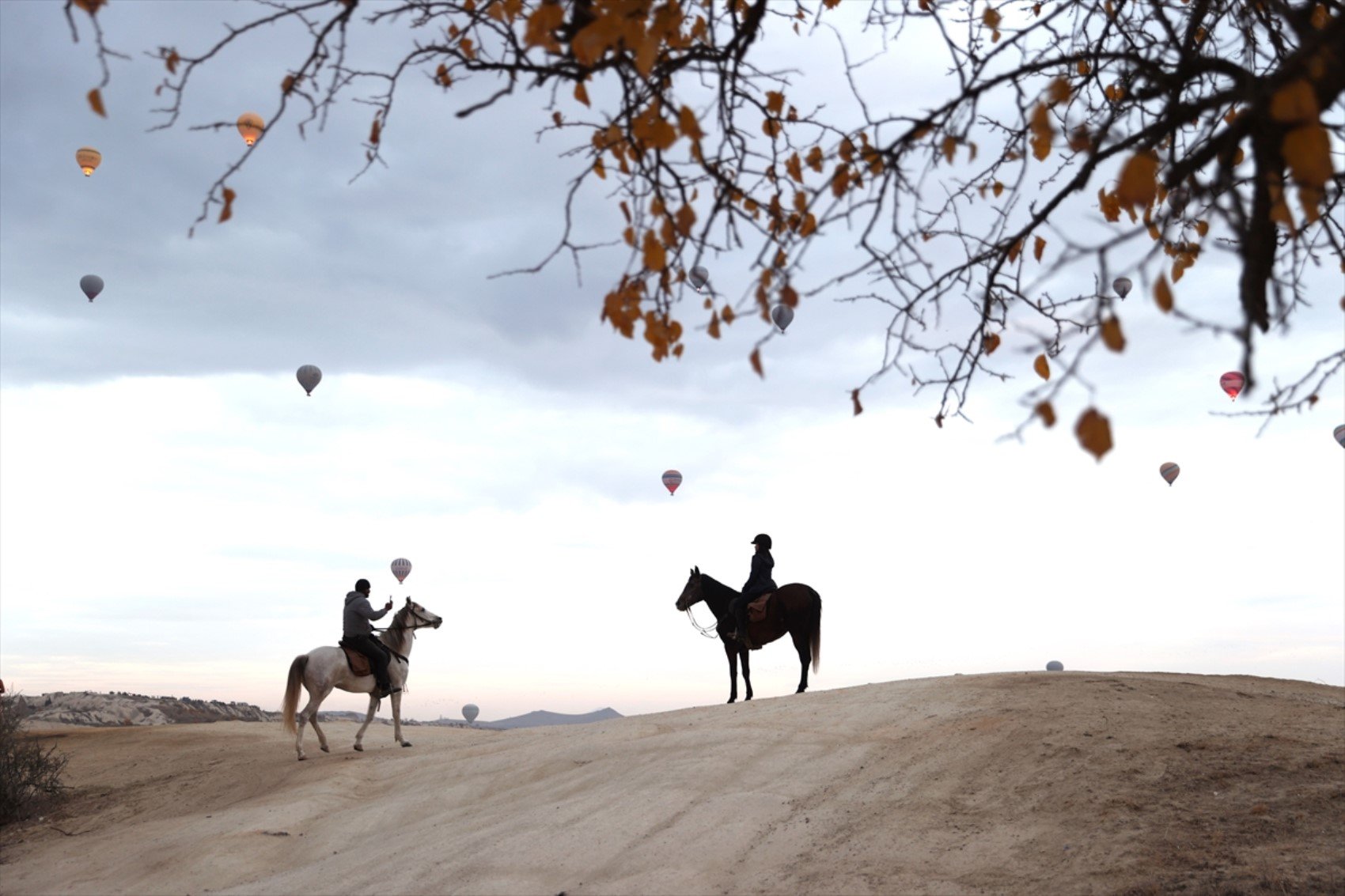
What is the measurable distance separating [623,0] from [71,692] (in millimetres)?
32719

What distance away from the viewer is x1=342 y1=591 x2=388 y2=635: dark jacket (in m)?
17.8

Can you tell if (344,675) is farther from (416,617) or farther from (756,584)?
(756,584)

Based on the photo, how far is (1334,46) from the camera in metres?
4.38

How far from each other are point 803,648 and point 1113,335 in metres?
14.5

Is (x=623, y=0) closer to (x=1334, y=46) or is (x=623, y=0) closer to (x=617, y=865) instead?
(x=1334, y=46)

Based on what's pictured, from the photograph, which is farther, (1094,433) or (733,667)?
(733,667)

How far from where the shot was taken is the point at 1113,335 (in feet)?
13.7

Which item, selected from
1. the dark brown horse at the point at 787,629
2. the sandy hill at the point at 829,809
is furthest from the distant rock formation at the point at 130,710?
the dark brown horse at the point at 787,629

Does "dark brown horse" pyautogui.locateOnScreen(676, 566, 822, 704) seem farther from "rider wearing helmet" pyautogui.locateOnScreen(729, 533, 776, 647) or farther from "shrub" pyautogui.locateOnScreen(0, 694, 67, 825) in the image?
"shrub" pyautogui.locateOnScreen(0, 694, 67, 825)

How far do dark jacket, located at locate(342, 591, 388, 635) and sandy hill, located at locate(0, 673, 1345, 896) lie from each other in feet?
8.50

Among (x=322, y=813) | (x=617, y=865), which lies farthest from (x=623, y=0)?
(x=322, y=813)

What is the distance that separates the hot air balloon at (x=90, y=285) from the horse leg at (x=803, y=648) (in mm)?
24402

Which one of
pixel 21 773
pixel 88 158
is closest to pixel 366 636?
pixel 21 773

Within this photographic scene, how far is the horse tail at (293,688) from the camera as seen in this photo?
17.5m
